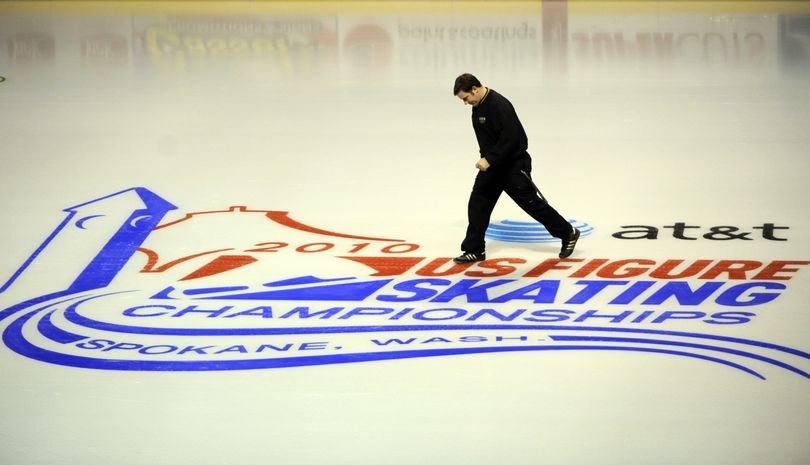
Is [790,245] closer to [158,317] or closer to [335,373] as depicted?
[335,373]

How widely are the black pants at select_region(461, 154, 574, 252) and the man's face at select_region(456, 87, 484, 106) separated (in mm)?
513

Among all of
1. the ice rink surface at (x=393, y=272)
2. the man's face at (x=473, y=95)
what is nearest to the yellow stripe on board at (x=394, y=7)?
the ice rink surface at (x=393, y=272)

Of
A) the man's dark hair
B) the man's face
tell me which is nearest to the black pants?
the man's face

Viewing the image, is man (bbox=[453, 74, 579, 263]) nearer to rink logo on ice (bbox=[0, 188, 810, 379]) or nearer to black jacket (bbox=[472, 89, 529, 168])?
black jacket (bbox=[472, 89, 529, 168])

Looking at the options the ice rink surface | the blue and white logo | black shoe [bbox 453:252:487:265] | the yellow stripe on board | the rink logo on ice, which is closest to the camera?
the ice rink surface

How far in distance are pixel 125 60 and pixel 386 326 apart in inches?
462

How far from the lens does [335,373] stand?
20.0 ft

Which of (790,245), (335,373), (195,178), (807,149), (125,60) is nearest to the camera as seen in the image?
(335,373)

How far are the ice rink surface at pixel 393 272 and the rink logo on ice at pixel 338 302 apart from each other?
3 centimetres

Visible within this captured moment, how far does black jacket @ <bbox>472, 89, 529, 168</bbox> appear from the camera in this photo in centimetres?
762

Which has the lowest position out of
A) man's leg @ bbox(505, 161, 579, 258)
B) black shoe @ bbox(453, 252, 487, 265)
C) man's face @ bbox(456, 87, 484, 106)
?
black shoe @ bbox(453, 252, 487, 265)

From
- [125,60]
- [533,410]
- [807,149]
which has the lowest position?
[533,410]

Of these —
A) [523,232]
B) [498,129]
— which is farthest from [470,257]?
[498,129]

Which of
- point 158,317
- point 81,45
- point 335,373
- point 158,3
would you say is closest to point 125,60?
point 81,45
